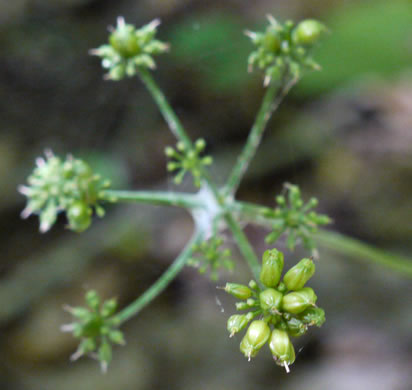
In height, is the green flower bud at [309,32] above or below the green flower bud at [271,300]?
above

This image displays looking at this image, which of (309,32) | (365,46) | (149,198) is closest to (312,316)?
(149,198)

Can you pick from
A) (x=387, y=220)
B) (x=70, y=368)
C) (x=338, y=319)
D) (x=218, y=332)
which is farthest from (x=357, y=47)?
(x=70, y=368)

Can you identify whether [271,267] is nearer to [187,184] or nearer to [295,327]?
[295,327]

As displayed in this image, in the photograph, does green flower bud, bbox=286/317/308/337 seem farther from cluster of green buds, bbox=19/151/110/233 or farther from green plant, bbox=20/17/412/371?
cluster of green buds, bbox=19/151/110/233

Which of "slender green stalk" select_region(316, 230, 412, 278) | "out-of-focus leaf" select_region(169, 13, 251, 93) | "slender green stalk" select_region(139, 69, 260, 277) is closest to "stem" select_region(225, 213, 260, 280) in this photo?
"slender green stalk" select_region(139, 69, 260, 277)

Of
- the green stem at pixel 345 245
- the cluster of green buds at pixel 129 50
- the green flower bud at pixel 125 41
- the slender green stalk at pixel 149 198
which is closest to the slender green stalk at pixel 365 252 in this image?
the green stem at pixel 345 245

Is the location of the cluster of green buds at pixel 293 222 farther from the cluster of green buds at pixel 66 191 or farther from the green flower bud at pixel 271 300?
the cluster of green buds at pixel 66 191
